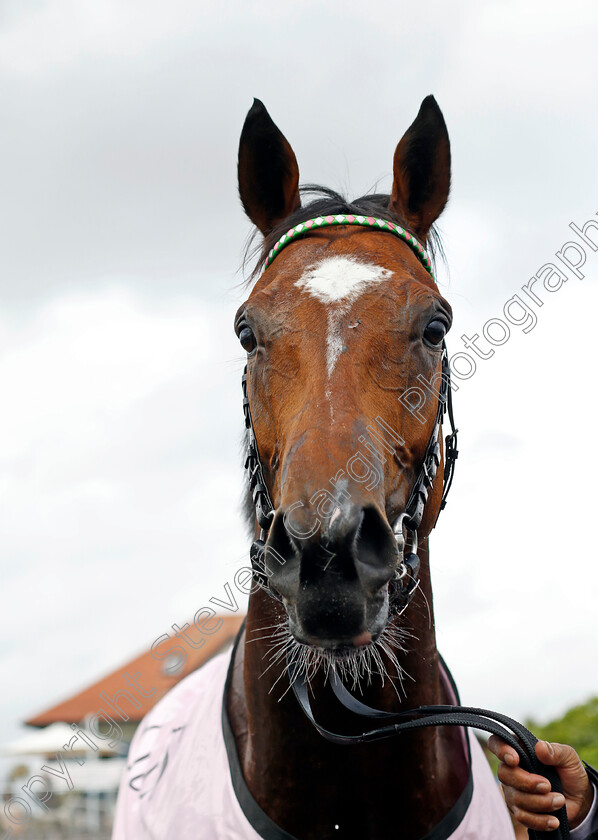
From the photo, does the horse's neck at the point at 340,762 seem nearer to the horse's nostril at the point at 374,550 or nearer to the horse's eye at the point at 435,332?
the horse's nostril at the point at 374,550

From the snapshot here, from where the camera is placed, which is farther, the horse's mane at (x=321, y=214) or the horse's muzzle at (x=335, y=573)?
the horse's mane at (x=321, y=214)

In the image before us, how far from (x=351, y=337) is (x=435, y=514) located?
95cm

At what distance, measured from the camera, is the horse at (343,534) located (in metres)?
2.19

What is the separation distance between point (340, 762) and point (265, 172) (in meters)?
2.83

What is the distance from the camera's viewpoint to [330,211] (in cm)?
347

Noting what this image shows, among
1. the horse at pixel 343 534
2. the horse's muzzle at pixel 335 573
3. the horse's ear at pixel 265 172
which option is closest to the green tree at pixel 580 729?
the horse at pixel 343 534

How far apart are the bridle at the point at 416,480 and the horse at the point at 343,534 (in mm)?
12

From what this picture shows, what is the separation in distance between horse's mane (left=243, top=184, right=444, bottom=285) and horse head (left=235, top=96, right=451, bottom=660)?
12mm

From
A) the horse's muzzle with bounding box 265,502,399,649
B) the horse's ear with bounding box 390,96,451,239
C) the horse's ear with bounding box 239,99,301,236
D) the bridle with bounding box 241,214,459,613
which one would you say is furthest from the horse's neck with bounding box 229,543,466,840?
the horse's ear with bounding box 239,99,301,236

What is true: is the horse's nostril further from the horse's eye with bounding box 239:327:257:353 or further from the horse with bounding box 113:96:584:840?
the horse's eye with bounding box 239:327:257:353

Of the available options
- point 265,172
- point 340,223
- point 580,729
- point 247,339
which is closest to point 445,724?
point 247,339

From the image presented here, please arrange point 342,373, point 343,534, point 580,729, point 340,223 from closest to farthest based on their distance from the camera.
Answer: point 343,534, point 342,373, point 340,223, point 580,729

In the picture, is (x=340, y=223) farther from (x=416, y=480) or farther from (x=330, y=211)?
(x=416, y=480)

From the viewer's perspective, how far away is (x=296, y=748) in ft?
9.03
